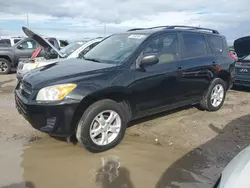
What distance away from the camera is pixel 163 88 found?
4785 mm

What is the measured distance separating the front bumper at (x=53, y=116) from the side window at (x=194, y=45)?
2.58 meters

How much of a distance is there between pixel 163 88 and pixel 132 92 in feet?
2.33

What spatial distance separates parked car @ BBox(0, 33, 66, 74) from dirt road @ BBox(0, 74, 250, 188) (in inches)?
334

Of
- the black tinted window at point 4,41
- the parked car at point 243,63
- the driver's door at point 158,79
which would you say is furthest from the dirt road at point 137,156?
the black tinted window at point 4,41

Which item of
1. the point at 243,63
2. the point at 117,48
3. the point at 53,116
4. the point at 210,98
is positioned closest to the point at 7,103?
the point at 117,48

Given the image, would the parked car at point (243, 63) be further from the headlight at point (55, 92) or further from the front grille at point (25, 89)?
the front grille at point (25, 89)

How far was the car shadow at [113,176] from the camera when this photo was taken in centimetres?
322

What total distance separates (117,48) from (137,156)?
1885 millimetres

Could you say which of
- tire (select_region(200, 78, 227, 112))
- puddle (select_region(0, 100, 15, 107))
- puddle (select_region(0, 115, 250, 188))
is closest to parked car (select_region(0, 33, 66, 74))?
puddle (select_region(0, 100, 15, 107))

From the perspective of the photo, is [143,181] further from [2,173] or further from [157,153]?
[2,173]

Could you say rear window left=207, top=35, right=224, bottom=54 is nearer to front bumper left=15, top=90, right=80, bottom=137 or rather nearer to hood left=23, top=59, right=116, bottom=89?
hood left=23, top=59, right=116, bottom=89

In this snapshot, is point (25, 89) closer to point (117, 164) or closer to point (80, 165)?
point (80, 165)

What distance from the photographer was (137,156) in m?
3.97

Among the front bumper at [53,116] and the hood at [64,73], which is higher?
the hood at [64,73]
